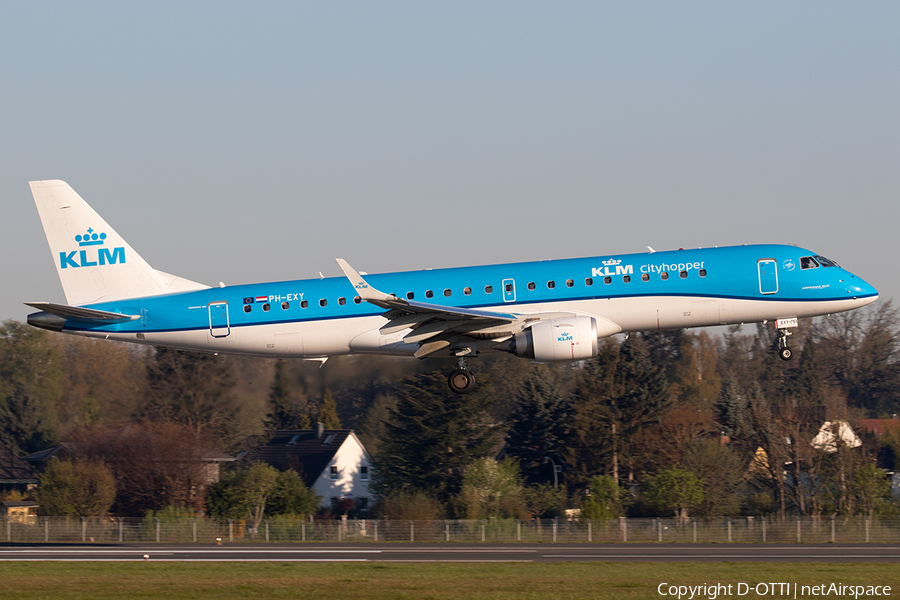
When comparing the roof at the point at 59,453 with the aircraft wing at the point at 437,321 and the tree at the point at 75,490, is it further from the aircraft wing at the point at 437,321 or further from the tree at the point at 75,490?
the aircraft wing at the point at 437,321

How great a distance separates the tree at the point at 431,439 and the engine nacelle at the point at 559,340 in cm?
4471

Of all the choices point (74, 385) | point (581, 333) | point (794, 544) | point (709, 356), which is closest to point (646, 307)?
point (581, 333)

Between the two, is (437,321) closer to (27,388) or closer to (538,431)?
(538,431)

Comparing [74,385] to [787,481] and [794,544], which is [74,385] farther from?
[794,544]

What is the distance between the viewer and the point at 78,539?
53312mm

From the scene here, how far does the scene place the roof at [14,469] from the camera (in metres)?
81.1

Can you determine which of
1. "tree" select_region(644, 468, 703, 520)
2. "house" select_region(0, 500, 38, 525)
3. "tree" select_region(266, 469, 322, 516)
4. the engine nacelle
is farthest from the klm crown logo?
"tree" select_region(644, 468, 703, 520)

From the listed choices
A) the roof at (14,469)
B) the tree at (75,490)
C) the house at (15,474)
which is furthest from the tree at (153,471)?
the roof at (14,469)

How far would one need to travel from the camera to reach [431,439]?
264 feet

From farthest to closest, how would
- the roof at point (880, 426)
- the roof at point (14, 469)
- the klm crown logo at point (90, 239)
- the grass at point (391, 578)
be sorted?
the roof at point (880, 426), the roof at point (14, 469), the klm crown logo at point (90, 239), the grass at point (391, 578)

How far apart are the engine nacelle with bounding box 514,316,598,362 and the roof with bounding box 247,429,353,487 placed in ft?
173

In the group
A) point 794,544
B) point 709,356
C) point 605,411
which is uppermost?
point 709,356

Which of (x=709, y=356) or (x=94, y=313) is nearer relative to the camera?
(x=94, y=313)

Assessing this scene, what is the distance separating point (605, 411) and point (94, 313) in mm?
55951
